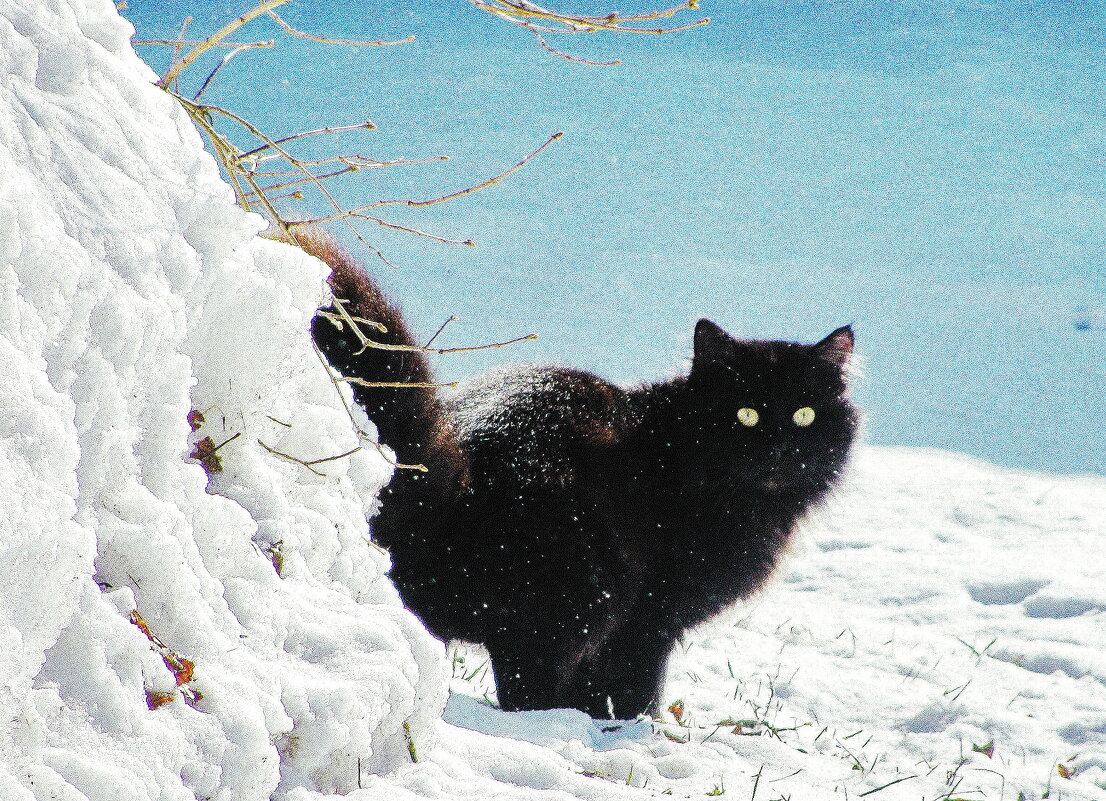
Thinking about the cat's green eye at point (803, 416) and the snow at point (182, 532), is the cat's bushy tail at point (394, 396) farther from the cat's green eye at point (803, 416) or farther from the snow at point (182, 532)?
the cat's green eye at point (803, 416)

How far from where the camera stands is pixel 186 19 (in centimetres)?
155

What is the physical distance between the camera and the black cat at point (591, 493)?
2.31m

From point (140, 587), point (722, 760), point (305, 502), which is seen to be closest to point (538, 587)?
point (722, 760)

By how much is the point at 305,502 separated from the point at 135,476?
46 cm

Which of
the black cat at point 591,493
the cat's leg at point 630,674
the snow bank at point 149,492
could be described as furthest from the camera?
the cat's leg at point 630,674

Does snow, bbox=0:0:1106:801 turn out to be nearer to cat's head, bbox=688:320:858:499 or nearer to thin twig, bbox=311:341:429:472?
thin twig, bbox=311:341:429:472

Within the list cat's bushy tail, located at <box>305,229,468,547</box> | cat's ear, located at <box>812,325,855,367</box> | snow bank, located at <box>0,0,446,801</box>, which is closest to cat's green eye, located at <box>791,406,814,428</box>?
cat's ear, located at <box>812,325,855,367</box>

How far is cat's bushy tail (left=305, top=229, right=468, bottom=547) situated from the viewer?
6.48 feet

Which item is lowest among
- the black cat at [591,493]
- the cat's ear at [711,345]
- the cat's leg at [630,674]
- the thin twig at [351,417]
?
the cat's leg at [630,674]

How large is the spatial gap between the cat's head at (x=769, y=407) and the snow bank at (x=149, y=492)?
1743 millimetres

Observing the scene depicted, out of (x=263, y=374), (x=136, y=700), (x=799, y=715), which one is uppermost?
(x=263, y=374)

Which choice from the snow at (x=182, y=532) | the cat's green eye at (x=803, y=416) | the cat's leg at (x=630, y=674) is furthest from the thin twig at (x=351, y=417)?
the cat's green eye at (x=803, y=416)

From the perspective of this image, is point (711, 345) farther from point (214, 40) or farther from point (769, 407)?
point (214, 40)

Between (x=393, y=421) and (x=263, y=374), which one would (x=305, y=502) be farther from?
(x=393, y=421)
